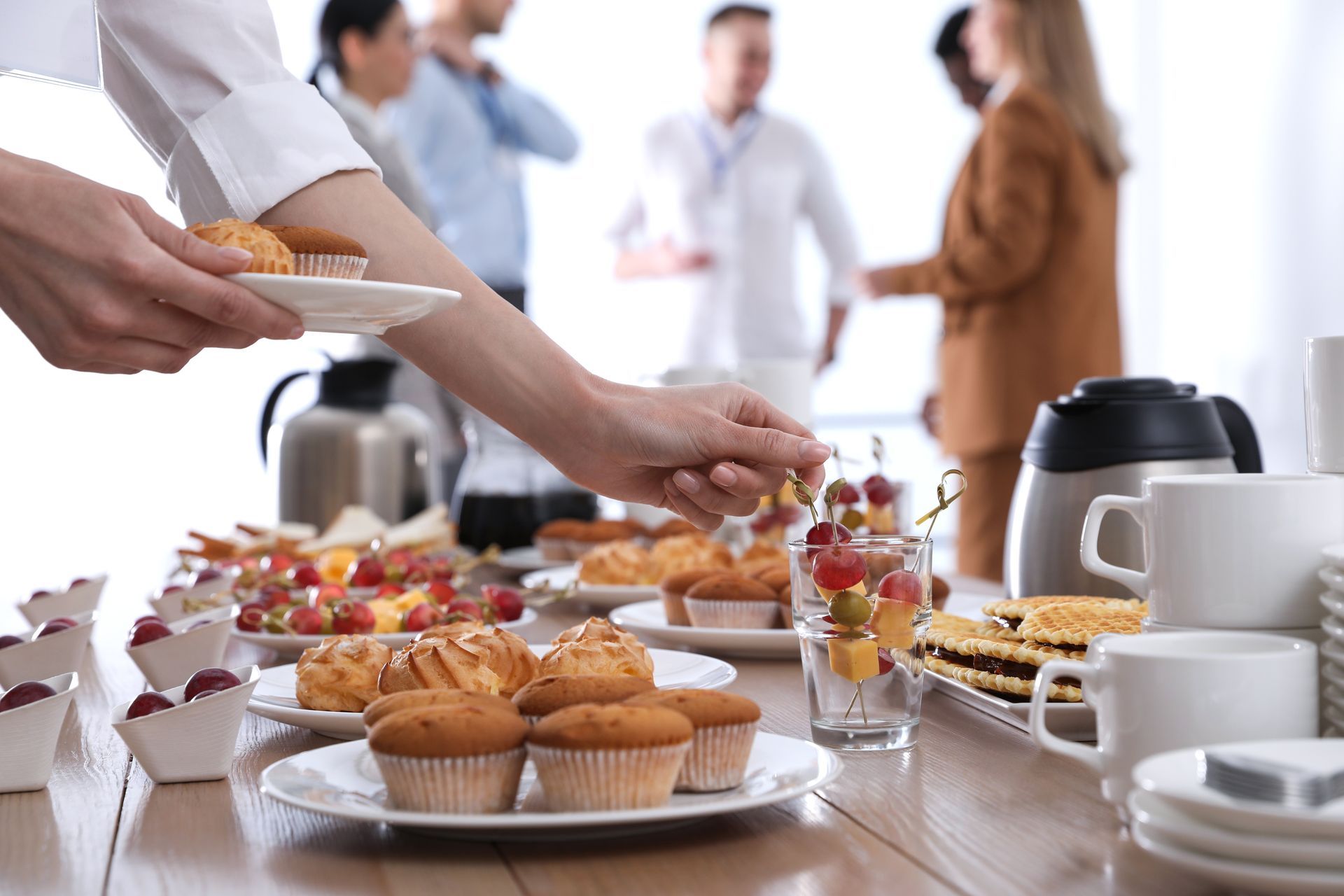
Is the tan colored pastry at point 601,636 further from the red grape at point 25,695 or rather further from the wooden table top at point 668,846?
the red grape at point 25,695

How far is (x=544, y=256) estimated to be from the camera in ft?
18.9

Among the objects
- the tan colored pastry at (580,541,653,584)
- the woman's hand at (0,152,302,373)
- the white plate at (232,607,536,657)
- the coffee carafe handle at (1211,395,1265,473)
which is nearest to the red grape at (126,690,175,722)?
the woman's hand at (0,152,302,373)

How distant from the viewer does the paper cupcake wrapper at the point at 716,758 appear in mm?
661

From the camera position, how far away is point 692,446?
1.10 metres

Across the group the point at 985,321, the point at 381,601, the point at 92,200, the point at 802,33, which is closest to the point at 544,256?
the point at 802,33

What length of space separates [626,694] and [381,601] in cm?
59

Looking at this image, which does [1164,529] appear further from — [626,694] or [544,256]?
[544,256]

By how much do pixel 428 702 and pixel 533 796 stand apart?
73 millimetres

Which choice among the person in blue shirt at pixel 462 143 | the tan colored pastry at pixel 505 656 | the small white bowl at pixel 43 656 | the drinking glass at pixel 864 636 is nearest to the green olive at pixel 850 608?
the drinking glass at pixel 864 636

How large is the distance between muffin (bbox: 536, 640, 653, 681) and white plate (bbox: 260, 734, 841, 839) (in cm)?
12

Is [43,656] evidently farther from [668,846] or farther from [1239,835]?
[1239,835]

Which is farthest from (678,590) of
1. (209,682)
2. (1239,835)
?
(1239,835)

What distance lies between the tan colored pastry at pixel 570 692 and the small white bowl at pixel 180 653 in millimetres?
444

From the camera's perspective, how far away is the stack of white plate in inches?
19.3
